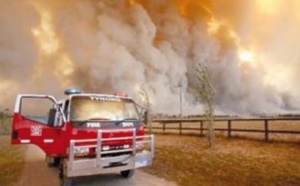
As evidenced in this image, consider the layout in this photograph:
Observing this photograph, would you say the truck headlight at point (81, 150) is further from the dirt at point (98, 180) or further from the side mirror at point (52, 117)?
the side mirror at point (52, 117)

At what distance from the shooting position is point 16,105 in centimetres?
855

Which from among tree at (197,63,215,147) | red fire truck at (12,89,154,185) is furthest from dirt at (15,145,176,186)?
tree at (197,63,215,147)

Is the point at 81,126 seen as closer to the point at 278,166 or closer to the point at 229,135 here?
the point at 278,166

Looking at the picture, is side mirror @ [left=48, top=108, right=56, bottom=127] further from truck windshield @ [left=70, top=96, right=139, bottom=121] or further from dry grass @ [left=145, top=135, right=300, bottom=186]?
dry grass @ [left=145, top=135, right=300, bottom=186]

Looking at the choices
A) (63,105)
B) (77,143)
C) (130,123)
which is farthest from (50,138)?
(130,123)

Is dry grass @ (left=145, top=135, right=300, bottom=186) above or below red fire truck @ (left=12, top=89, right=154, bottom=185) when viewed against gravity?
below

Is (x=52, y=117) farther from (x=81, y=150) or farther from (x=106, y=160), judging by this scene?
(x=106, y=160)

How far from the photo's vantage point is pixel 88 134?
8.26 meters

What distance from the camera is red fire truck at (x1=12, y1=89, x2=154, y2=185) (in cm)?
780

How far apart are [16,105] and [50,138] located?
1.34 m

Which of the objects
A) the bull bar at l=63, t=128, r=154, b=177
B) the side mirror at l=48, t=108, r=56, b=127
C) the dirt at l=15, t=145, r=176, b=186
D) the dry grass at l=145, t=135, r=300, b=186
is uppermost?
the side mirror at l=48, t=108, r=56, b=127

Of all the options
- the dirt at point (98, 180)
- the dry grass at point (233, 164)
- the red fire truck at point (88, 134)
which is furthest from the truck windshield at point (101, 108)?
the dry grass at point (233, 164)

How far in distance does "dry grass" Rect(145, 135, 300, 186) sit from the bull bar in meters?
1.36

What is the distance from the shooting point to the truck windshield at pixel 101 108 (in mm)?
8711
